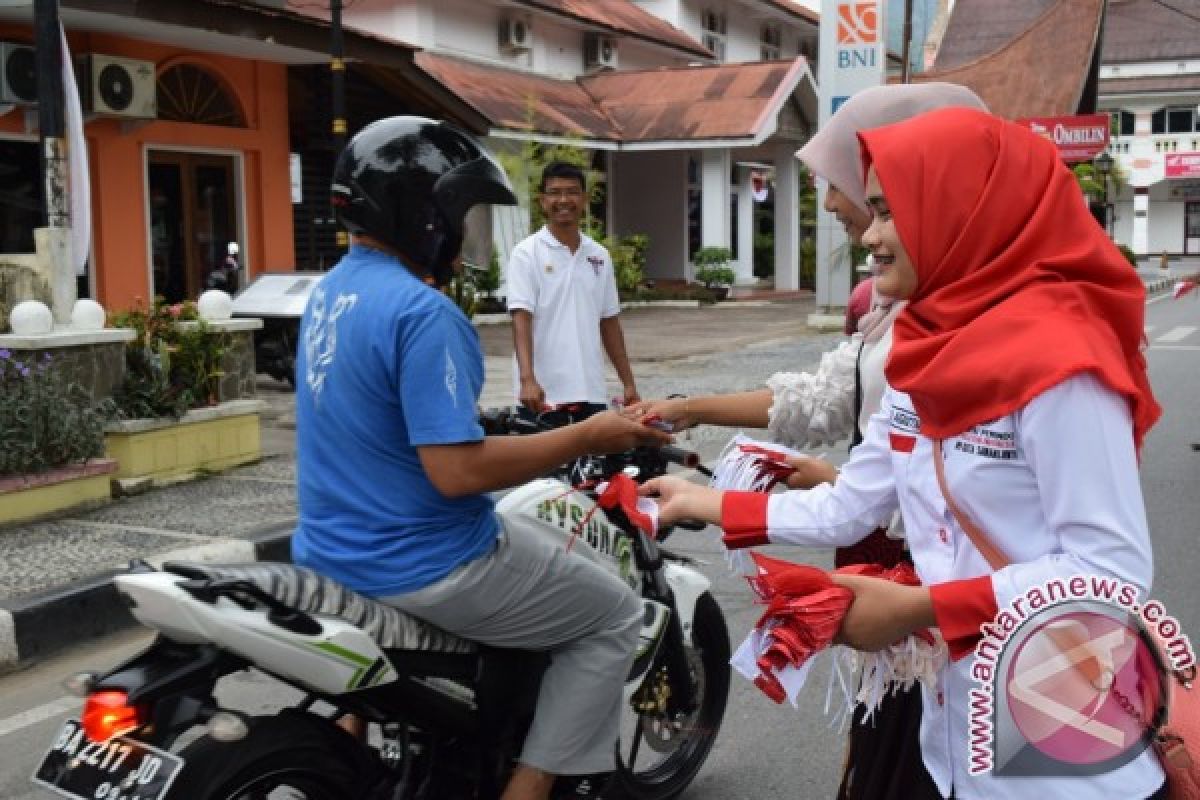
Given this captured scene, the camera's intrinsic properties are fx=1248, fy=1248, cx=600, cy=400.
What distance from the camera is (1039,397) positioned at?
161cm

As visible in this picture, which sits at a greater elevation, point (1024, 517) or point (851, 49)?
point (851, 49)

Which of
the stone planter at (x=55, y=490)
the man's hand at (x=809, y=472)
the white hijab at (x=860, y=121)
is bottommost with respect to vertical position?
the stone planter at (x=55, y=490)

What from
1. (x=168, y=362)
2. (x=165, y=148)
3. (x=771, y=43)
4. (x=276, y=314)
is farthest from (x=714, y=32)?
(x=168, y=362)

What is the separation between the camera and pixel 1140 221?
60938 mm

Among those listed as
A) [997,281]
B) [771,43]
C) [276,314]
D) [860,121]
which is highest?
[771,43]

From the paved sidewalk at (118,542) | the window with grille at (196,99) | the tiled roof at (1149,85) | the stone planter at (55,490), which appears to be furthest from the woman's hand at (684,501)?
the tiled roof at (1149,85)

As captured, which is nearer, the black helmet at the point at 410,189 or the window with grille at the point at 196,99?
the black helmet at the point at 410,189

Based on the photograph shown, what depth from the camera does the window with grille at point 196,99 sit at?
51.7 feet

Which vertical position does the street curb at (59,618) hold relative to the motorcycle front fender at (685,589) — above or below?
below

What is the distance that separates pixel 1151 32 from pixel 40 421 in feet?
209

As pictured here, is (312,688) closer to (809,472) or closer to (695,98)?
(809,472)


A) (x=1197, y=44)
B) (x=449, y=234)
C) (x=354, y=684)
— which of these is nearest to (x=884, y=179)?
(x=449, y=234)

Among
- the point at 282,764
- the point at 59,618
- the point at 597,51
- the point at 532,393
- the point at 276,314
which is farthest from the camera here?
the point at 597,51

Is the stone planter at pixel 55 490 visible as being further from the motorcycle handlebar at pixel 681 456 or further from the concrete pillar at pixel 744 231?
the concrete pillar at pixel 744 231
